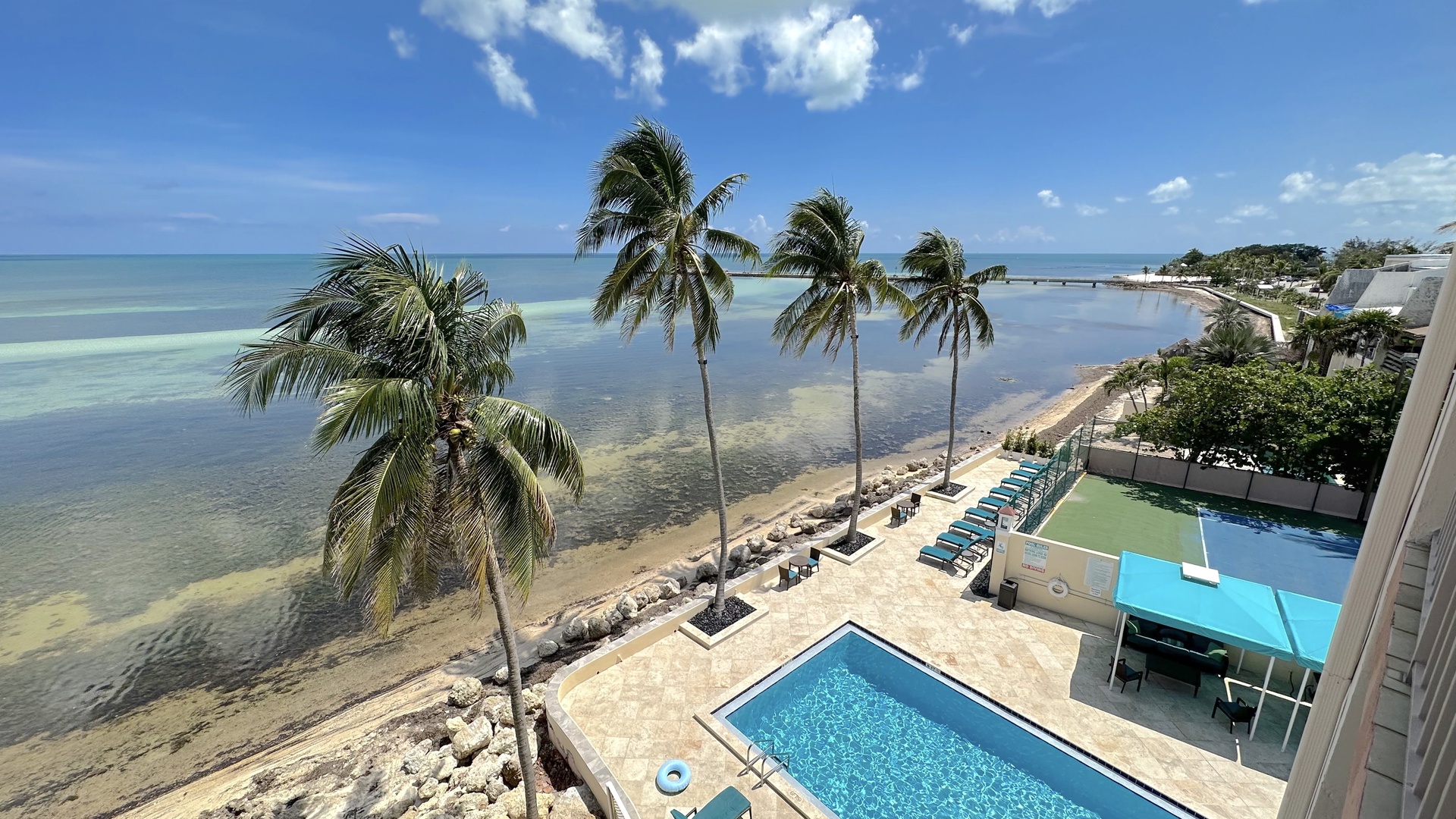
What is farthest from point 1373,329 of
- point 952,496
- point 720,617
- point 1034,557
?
point 720,617

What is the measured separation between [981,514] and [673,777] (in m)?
13.0

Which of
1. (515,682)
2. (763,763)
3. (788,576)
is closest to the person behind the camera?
(515,682)

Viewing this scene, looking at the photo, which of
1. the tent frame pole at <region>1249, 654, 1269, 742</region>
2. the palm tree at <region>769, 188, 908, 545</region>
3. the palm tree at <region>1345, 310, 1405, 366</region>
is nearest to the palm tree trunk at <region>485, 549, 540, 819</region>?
the palm tree at <region>769, 188, 908, 545</region>

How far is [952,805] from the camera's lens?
28.7 feet

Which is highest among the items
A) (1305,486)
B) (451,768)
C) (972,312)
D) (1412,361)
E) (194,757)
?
(972,312)

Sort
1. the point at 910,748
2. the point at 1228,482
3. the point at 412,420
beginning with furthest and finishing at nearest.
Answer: the point at 1228,482 < the point at 910,748 < the point at 412,420

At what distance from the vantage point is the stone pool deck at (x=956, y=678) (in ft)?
28.8

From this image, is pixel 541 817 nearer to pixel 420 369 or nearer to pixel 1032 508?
pixel 420 369

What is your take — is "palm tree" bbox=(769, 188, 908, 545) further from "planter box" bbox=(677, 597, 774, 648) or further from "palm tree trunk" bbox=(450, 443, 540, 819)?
"palm tree trunk" bbox=(450, 443, 540, 819)

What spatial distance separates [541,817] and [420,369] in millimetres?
7345

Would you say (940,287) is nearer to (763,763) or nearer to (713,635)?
(713,635)

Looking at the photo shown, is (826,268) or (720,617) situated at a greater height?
(826,268)

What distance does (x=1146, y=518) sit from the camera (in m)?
16.4

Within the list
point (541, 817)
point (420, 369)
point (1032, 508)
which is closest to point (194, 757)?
point (541, 817)
